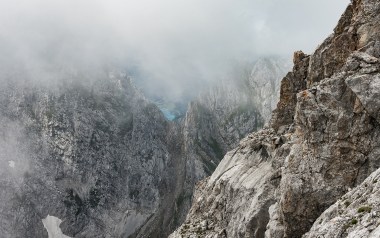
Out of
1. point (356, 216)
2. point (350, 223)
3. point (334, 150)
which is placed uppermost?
point (334, 150)

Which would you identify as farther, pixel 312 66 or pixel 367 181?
pixel 312 66

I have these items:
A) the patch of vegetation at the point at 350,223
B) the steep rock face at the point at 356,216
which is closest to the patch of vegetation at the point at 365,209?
the steep rock face at the point at 356,216

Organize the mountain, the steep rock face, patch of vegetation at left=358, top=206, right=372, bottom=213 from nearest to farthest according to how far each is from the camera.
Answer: the steep rock face
patch of vegetation at left=358, top=206, right=372, bottom=213
the mountain

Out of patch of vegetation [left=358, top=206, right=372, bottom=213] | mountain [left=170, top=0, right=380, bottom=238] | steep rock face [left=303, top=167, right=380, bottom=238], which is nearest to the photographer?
steep rock face [left=303, top=167, right=380, bottom=238]

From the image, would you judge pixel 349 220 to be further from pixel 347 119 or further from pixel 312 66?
pixel 312 66

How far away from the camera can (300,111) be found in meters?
Answer: 47.8

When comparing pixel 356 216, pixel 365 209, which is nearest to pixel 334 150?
pixel 356 216

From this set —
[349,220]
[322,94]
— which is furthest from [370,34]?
[349,220]

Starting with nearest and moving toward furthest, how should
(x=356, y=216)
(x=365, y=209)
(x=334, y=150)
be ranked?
1. (x=365, y=209)
2. (x=356, y=216)
3. (x=334, y=150)

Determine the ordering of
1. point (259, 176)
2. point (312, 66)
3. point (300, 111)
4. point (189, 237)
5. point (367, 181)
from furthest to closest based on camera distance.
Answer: point (189, 237) < point (259, 176) < point (312, 66) < point (300, 111) < point (367, 181)

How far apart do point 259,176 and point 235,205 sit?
20.2ft

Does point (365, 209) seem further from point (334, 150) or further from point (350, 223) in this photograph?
point (334, 150)

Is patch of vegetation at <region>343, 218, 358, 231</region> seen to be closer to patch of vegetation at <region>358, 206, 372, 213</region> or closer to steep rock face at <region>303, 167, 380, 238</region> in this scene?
steep rock face at <region>303, 167, 380, 238</region>

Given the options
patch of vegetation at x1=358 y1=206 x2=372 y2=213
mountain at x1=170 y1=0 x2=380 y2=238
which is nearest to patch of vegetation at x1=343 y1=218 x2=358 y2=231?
mountain at x1=170 y1=0 x2=380 y2=238
